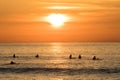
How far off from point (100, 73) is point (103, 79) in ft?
26.4

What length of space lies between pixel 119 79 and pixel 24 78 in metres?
12.4

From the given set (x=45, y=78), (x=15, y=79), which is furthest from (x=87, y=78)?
(x=15, y=79)

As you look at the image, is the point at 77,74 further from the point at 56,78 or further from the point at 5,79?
the point at 5,79

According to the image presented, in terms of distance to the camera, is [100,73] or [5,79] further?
[100,73]

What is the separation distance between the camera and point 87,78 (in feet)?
175

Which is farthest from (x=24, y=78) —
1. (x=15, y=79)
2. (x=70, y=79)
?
(x=70, y=79)

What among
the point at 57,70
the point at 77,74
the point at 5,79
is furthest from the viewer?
the point at 57,70

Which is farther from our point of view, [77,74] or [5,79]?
[77,74]

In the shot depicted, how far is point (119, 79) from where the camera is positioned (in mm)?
51938

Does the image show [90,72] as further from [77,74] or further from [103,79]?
[103,79]

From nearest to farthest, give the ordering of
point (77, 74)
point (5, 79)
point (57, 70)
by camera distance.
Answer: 1. point (5, 79)
2. point (77, 74)
3. point (57, 70)

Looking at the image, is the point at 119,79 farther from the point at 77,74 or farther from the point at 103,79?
the point at 77,74

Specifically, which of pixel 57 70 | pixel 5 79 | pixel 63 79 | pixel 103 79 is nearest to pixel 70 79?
pixel 63 79

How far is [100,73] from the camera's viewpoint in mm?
60906
